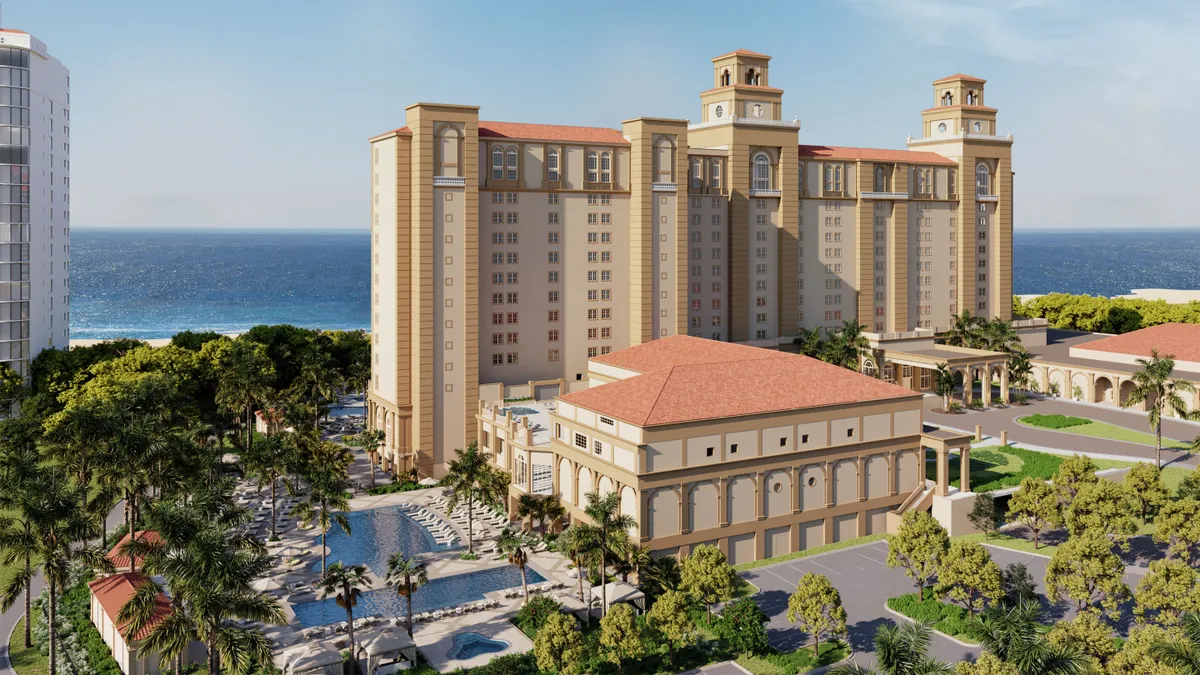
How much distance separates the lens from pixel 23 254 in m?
99.3

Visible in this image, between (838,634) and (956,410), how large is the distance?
56142mm

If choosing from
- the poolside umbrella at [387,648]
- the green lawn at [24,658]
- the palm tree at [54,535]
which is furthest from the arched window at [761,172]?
the green lawn at [24,658]

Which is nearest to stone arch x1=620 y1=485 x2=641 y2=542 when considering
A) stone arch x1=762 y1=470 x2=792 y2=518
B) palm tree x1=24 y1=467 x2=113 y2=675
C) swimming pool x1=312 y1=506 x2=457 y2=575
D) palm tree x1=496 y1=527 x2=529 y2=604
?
palm tree x1=496 y1=527 x2=529 y2=604

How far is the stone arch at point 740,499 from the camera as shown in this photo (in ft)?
207

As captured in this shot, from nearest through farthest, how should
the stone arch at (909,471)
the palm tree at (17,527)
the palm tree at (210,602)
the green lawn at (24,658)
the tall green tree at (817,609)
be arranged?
the palm tree at (210,602), the palm tree at (17,527), the tall green tree at (817,609), the green lawn at (24,658), the stone arch at (909,471)

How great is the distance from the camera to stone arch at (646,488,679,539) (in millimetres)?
60688

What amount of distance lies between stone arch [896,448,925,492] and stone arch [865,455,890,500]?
1.11 m

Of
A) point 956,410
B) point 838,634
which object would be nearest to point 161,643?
point 838,634

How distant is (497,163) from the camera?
87.7 metres

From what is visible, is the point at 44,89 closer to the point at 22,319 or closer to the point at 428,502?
the point at 22,319

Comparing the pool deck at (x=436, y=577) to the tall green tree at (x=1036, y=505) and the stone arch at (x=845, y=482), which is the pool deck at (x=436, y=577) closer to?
the stone arch at (x=845, y=482)

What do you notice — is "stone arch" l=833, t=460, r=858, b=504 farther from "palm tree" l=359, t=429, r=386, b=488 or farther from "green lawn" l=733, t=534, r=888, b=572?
"palm tree" l=359, t=429, r=386, b=488

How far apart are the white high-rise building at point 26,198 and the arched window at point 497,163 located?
1943 inches

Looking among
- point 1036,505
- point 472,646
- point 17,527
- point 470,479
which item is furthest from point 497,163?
point 1036,505
